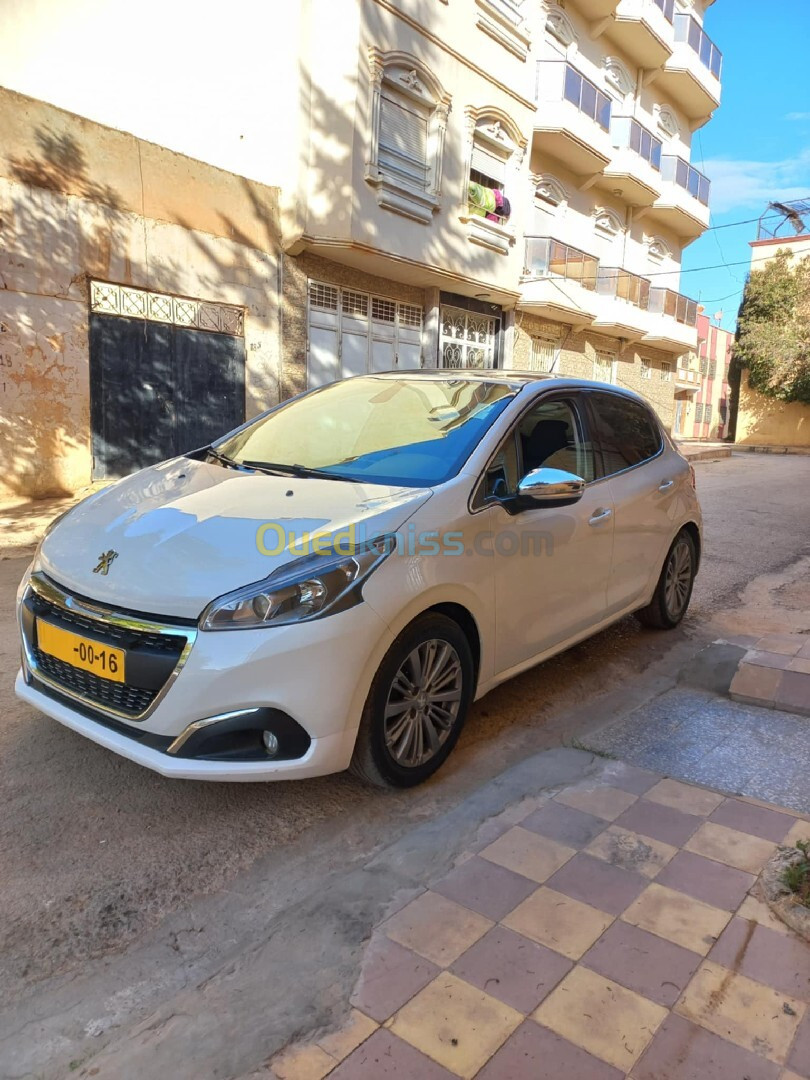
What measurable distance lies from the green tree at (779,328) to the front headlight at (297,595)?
3286 centimetres

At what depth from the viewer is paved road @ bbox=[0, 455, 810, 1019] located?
7.09 ft

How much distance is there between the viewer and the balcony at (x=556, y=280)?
16.4 m

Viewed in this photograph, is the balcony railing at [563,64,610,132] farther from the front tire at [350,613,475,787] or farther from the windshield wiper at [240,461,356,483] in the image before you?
the front tire at [350,613,475,787]

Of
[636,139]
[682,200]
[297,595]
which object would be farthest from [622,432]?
[682,200]

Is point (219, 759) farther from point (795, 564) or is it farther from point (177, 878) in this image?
point (795, 564)

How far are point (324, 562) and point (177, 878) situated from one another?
3.67ft

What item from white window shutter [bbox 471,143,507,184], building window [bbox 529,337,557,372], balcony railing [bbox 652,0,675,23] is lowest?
building window [bbox 529,337,557,372]

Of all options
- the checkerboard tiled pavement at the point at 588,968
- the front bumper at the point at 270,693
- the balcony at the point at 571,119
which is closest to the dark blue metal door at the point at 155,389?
the front bumper at the point at 270,693

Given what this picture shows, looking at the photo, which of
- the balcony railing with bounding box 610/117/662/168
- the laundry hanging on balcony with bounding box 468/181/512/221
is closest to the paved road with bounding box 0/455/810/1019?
the laundry hanging on balcony with bounding box 468/181/512/221

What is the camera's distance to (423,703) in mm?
2871

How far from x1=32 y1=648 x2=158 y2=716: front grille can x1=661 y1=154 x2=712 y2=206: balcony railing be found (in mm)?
23748

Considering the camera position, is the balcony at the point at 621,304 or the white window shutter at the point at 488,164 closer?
the white window shutter at the point at 488,164

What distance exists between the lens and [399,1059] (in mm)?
1702

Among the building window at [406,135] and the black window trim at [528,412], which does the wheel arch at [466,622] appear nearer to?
the black window trim at [528,412]
